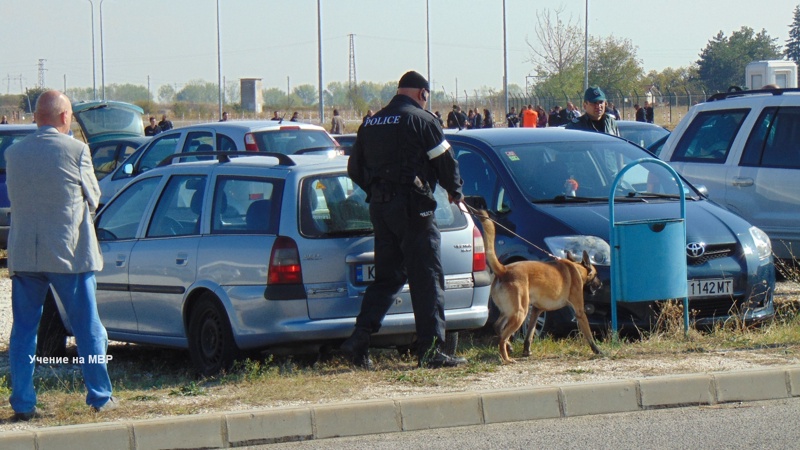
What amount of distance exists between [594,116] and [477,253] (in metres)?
4.28

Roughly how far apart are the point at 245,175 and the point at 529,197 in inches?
95.1

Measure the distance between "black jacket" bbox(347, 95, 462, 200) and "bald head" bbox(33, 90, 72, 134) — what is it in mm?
1990

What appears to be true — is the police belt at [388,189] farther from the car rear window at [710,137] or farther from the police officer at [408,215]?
the car rear window at [710,137]

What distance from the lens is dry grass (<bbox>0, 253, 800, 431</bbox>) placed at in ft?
21.3

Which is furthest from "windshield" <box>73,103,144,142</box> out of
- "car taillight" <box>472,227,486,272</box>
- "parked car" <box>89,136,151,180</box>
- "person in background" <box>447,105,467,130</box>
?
"car taillight" <box>472,227,486,272</box>

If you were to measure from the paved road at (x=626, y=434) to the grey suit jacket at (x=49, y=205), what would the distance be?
1.51 m

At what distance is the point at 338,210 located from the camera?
758 centimetres

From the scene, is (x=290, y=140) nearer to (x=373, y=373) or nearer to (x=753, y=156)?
(x=753, y=156)

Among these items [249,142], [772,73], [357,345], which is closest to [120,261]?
[357,345]

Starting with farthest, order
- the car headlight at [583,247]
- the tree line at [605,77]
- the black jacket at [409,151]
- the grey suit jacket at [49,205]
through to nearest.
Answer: the tree line at [605,77], the car headlight at [583,247], the black jacket at [409,151], the grey suit jacket at [49,205]

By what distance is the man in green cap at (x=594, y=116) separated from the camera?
11500 millimetres

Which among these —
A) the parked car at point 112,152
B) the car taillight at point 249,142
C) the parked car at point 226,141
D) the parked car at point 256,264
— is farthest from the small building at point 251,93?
the parked car at point 256,264

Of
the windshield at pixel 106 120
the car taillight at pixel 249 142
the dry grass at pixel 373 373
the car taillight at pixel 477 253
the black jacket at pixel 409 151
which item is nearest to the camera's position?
the dry grass at pixel 373 373

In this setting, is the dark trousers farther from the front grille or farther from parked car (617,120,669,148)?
parked car (617,120,669,148)
